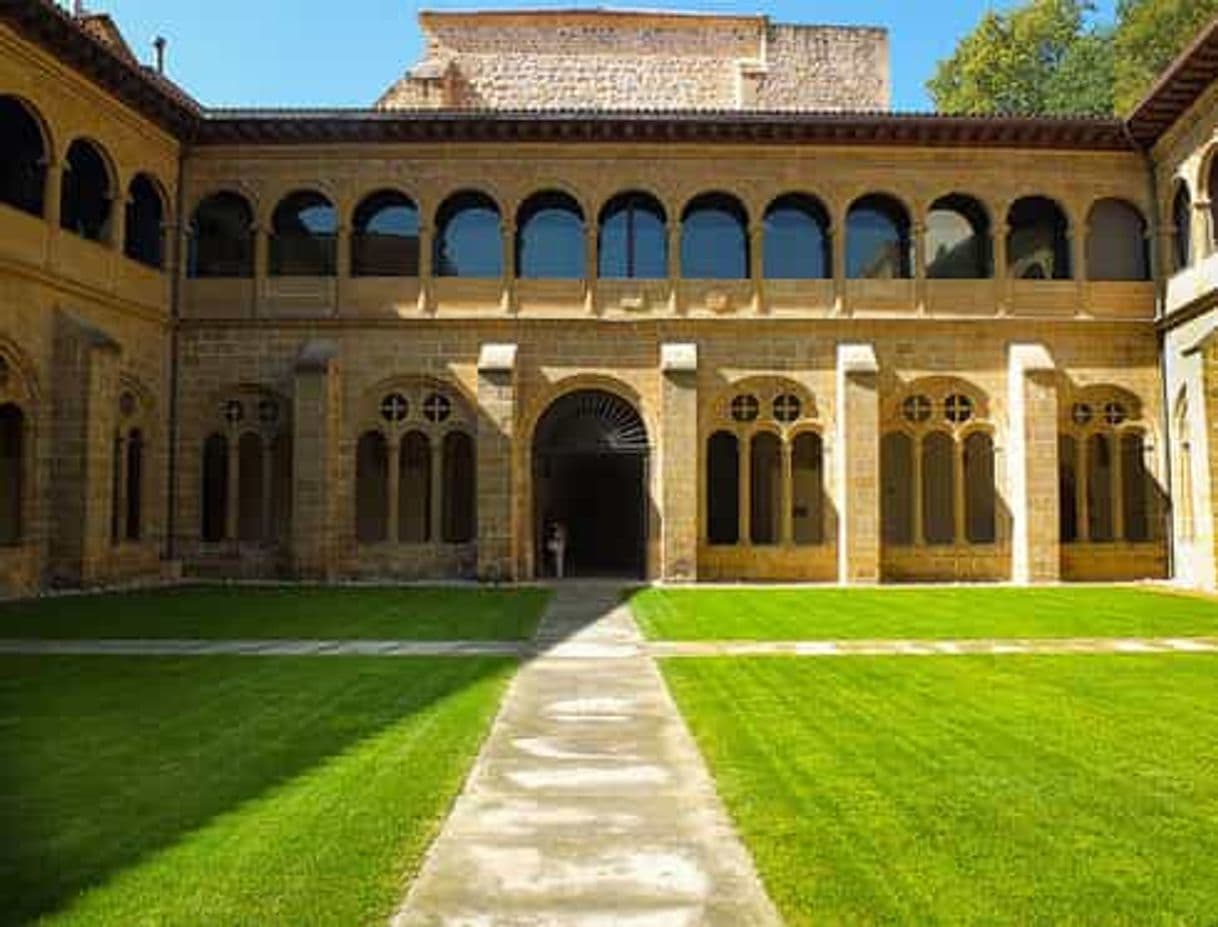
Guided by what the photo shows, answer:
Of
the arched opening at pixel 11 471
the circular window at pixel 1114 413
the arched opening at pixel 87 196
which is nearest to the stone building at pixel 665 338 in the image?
the circular window at pixel 1114 413

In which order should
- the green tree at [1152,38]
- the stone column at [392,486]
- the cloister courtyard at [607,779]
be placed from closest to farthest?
the cloister courtyard at [607,779] → the stone column at [392,486] → the green tree at [1152,38]

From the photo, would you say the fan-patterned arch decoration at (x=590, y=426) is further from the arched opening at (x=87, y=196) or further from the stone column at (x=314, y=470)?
the arched opening at (x=87, y=196)

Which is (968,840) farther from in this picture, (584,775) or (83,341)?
(83,341)

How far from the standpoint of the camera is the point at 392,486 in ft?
66.0

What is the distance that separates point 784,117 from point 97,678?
52.2 feet

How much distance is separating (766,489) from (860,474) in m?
2.65

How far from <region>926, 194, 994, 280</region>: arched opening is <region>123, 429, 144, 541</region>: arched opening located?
51.2 ft

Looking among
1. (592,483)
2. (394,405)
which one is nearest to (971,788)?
(394,405)

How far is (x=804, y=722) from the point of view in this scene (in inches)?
268

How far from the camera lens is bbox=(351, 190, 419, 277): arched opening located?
822 inches

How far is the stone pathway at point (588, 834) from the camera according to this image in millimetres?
3633

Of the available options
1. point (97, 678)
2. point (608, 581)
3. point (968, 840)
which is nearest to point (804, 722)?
point (968, 840)

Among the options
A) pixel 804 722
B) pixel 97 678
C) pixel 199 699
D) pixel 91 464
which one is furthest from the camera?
pixel 91 464

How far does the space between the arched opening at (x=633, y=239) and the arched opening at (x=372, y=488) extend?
5.61 metres
